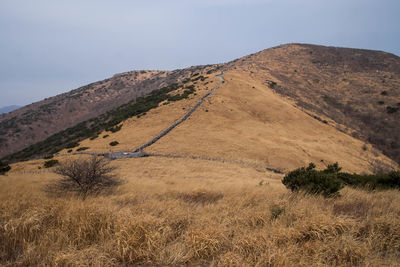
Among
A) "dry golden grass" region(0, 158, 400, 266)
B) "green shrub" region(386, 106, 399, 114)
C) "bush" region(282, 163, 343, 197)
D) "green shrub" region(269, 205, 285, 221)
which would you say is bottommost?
"green shrub" region(386, 106, 399, 114)

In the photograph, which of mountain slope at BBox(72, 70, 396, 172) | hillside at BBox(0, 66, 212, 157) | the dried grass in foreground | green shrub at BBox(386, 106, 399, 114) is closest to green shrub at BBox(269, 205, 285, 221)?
the dried grass in foreground

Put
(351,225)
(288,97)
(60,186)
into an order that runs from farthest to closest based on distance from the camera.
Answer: (288,97) → (60,186) → (351,225)

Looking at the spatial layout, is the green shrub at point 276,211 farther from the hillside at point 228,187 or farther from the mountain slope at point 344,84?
the mountain slope at point 344,84

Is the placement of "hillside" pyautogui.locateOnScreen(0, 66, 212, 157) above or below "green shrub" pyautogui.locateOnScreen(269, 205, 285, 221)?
above

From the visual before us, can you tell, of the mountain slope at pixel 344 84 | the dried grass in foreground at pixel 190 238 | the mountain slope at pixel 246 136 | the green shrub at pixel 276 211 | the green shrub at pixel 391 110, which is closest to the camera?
the dried grass in foreground at pixel 190 238

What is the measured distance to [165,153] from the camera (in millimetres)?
21500

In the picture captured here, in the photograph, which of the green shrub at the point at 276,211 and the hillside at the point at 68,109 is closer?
the green shrub at the point at 276,211

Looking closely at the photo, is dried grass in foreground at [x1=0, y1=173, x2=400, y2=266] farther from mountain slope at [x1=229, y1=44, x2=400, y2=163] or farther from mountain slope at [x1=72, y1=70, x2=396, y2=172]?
mountain slope at [x1=229, y1=44, x2=400, y2=163]

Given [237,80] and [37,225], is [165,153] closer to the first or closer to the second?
[37,225]

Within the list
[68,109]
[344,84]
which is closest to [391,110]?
[344,84]

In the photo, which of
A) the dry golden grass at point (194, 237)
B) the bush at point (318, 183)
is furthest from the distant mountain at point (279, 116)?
the dry golden grass at point (194, 237)

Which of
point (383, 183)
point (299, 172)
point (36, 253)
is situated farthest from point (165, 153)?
point (36, 253)

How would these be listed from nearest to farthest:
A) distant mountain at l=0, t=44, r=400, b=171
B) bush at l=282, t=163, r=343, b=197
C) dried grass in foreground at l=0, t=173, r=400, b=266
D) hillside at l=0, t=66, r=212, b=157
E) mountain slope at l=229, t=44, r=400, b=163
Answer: dried grass in foreground at l=0, t=173, r=400, b=266 < bush at l=282, t=163, r=343, b=197 < distant mountain at l=0, t=44, r=400, b=171 < mountain slope at l=229, t=44, r=400, b=163 < hillside at l=0, t=66, r=212, b=157

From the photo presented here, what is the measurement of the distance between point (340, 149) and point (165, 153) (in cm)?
2279
